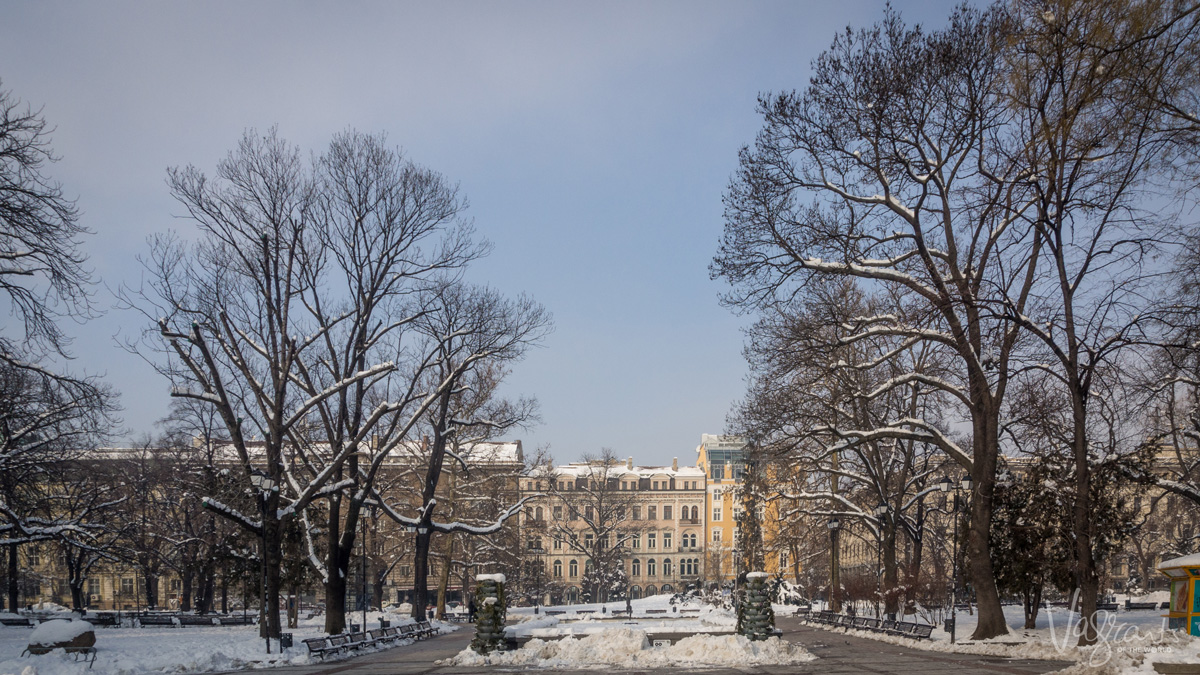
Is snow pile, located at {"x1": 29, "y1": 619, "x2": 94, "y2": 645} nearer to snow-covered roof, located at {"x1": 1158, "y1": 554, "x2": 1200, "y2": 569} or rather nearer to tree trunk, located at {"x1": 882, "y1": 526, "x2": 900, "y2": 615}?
snow-covered roof, located at {"x1": 1158, "y1": 554, "x2": 1200, "y2": 569}

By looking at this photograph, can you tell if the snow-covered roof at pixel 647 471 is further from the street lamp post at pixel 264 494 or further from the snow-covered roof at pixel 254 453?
the street lamp post at pixel 264 494

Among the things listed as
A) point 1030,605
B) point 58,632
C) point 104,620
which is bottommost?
point 104,620

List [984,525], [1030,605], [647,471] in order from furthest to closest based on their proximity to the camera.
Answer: [647,471]
[1030,605]
[984,525]

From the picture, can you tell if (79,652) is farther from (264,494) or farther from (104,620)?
(104,620)

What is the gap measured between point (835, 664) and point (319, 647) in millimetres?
13060

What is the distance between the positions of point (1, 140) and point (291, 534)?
2166cm

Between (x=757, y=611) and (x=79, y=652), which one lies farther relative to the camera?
(x=757, y=611)

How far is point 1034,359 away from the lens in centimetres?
1986

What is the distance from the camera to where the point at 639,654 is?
66.5ft

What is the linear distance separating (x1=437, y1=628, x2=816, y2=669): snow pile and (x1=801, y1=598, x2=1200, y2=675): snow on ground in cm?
463

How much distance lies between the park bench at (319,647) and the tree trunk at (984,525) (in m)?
16.7

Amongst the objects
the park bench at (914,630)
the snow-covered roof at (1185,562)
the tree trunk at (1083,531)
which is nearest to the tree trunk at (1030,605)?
the park bench at (914,630)

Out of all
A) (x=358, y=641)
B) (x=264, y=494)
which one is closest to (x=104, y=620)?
(x=358, y=641)

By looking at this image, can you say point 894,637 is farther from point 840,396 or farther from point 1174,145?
point 1174,145
